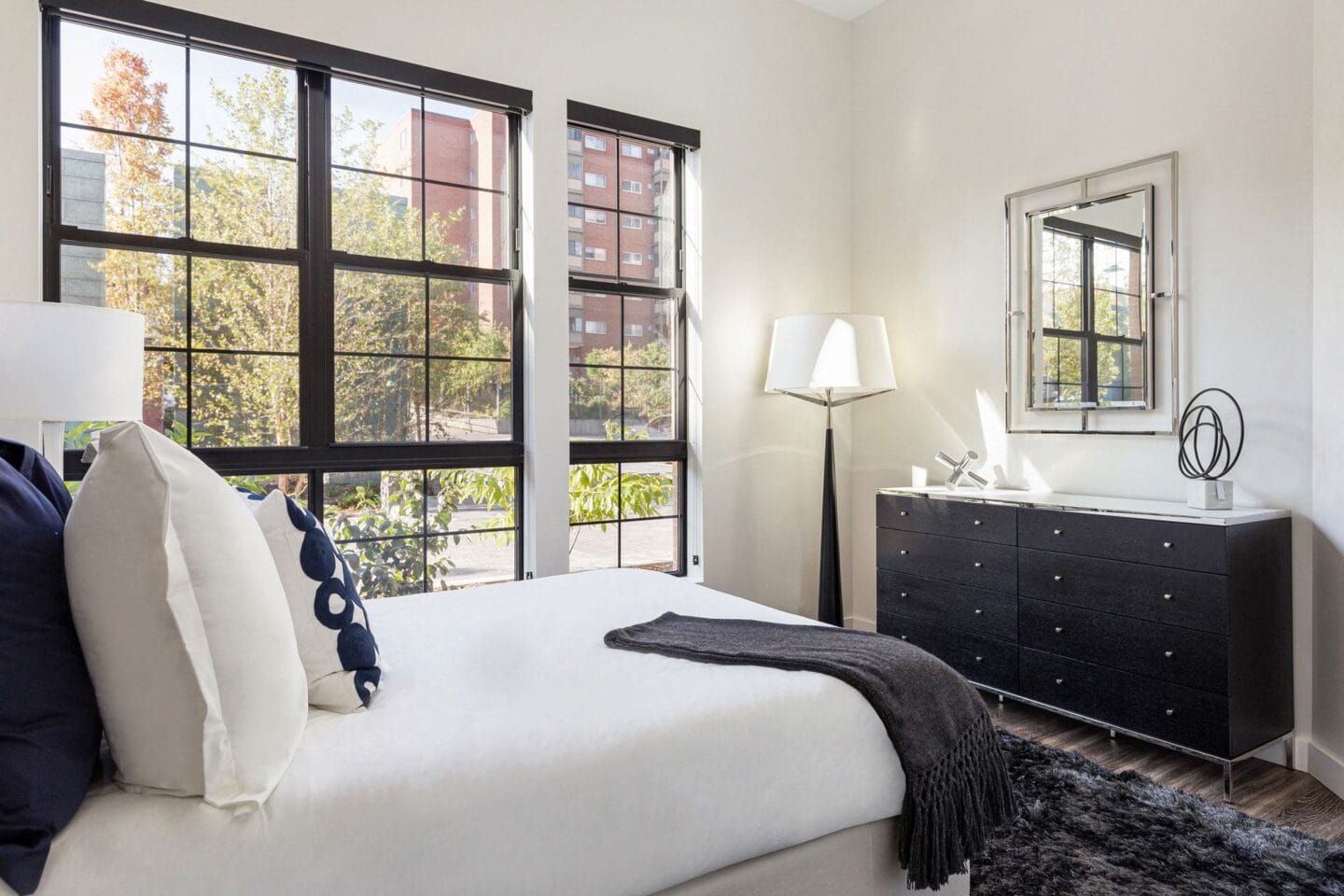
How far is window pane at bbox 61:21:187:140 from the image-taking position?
257cm

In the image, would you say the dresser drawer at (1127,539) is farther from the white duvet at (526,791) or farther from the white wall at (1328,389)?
the white duvet at (526,791)

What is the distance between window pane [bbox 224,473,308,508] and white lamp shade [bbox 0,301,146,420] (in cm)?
84

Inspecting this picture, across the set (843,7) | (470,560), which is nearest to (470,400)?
(470,560)

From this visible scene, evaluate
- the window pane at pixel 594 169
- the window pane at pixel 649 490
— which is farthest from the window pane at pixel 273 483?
the window pane at pixel 594 169

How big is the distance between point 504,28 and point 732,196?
126cm

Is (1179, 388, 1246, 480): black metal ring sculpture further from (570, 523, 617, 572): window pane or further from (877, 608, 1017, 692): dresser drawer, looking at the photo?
(570, 523, 617, 572): window pane

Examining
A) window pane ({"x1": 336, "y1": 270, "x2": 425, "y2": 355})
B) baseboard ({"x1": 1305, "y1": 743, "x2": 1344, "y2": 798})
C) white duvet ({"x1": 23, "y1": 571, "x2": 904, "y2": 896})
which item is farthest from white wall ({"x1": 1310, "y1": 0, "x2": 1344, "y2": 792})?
window pane ({"x1": 336, "y1": 270, "x2": 425, "y2": 355})

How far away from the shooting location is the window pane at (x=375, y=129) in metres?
3.01

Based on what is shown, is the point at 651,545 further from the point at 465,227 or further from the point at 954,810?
the point at 954,810

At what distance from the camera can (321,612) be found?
1457 millimetres

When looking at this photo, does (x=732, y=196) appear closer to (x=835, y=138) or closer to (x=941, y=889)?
(x=835, y=138)

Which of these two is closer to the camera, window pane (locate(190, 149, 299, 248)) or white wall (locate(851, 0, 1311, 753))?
white wall (locate(851, 0, 1311, 753))

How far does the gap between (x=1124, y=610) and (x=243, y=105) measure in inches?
136

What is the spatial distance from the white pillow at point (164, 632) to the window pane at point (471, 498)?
2093 mm
